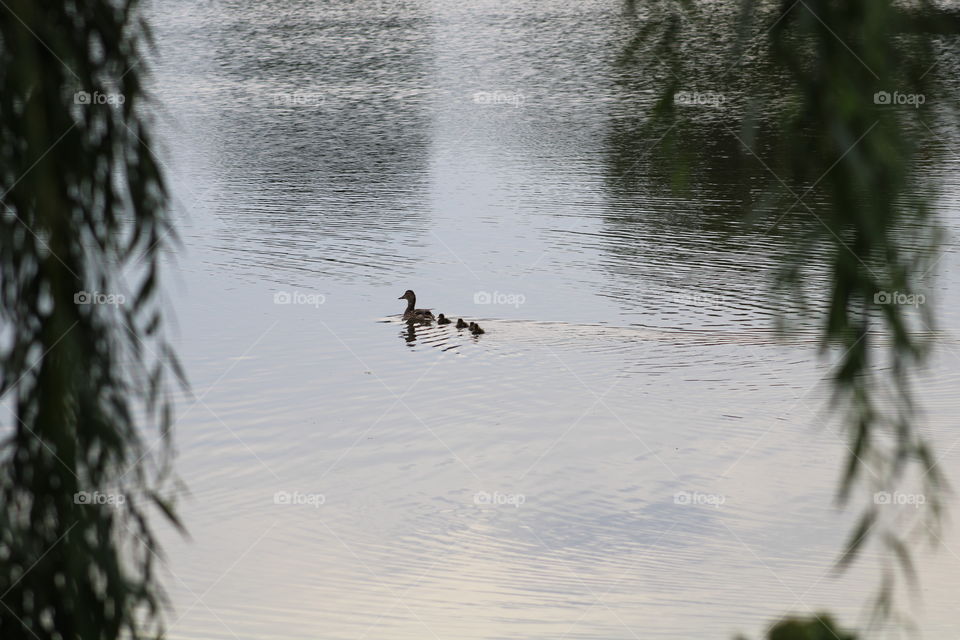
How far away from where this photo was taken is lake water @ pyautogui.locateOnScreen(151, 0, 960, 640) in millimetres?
5879

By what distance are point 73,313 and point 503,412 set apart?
746 cm

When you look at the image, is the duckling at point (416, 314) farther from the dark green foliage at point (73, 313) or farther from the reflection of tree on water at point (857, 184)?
the reflection of tree on water at point (857, 184)

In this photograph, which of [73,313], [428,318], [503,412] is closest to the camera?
[73,313]

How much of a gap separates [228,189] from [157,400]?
15955 millimetres

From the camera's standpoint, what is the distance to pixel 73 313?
4.24 feet

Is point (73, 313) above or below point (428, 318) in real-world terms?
above

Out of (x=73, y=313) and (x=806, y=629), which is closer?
(x=73, y=313)

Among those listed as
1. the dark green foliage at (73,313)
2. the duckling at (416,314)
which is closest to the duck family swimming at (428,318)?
the duckling at (416,314)

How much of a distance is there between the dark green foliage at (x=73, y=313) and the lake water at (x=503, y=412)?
13 centimetres

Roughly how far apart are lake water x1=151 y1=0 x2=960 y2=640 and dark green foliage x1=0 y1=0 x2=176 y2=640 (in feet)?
0.42

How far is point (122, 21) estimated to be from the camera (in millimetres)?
1354

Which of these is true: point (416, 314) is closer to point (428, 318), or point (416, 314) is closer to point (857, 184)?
point (428, 318)

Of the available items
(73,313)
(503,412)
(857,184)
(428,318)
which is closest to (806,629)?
(857,184)

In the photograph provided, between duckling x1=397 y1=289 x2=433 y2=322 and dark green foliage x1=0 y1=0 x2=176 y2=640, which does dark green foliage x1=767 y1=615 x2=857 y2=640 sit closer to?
dark green foliage x1=0 y1=0 x2=176 y2=640
